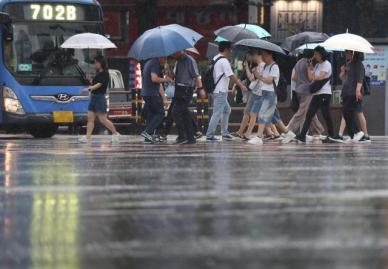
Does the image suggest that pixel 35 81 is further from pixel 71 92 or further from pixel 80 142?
pixel 80 142

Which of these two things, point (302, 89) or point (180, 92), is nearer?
point (180, 92)

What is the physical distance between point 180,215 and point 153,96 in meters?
10.4

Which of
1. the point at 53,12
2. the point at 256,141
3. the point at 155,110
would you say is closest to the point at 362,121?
the point at 256,141

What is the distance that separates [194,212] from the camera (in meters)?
8.88

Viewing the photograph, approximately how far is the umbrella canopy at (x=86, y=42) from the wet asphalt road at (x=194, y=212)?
7.20 metres

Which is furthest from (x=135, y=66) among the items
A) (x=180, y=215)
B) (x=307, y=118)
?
(x=180, y=215)

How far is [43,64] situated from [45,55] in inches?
7.5

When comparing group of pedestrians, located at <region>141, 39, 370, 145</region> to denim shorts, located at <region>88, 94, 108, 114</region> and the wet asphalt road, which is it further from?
the wet asphalt road

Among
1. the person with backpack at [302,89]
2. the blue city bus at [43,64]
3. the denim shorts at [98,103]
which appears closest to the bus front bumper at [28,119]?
the blue city bus at [43,64]

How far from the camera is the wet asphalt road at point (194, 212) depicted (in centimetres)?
683

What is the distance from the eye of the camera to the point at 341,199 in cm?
972

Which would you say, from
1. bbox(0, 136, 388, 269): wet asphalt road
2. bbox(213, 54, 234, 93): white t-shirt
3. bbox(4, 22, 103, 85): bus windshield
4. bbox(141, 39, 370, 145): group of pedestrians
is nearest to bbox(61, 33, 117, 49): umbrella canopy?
bbox(4, 22, 103, 85): bus windshield

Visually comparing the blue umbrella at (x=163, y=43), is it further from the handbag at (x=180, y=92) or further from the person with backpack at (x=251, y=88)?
the person with backpack at (x=251, y=88)

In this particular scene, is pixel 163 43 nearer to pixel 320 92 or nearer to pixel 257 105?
pixel 257 105
